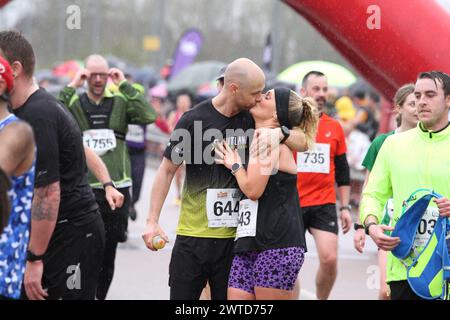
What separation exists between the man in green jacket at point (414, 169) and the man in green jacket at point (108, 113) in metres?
3.22

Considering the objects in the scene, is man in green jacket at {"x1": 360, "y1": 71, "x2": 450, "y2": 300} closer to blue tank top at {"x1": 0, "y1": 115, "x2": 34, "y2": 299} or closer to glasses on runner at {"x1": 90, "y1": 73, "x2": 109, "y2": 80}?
blue tank top at {"x1": 0, "y1": 115, "x2": 34, "y2": 299}

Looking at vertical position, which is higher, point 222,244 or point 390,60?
point 390,60

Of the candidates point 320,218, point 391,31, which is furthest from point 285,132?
point 320,218

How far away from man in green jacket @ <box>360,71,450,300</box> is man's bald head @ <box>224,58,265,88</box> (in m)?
0.85

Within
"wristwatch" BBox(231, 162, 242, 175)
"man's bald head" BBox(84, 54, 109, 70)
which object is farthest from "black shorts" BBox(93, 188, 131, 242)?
"wristwatch" BBox(231, 162, 242, 175)

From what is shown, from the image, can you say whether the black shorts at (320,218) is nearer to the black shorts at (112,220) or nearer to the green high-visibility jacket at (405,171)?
the black shorts at (112,220)

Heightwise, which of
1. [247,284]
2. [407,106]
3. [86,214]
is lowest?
[247,284]

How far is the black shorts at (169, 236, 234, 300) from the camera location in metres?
6.71

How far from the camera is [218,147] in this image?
6.68m

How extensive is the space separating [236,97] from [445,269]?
157 centimetres

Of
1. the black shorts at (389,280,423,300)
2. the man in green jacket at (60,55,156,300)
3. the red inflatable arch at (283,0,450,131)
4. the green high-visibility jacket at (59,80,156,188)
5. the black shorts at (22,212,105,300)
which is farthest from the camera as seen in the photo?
the green high-visibility jacket at (59,80,156,188)

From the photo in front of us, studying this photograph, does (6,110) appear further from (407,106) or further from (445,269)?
(407,106)

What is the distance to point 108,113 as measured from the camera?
963 centimetres
